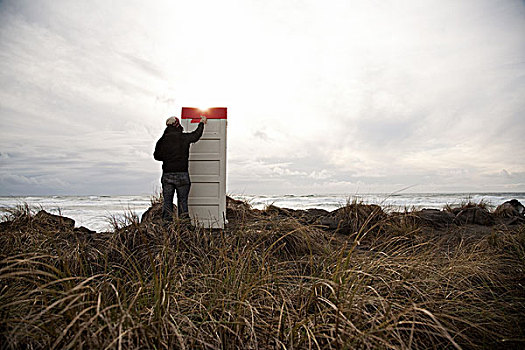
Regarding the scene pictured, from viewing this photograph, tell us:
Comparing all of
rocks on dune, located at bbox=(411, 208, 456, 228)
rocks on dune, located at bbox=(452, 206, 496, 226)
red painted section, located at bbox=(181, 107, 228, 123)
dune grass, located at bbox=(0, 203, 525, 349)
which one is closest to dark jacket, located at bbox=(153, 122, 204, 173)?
red painted section, located at bbox=(181, 107, 228, 123)

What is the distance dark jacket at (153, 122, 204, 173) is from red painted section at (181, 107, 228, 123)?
1.51 feet

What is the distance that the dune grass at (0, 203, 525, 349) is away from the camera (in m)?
1.79

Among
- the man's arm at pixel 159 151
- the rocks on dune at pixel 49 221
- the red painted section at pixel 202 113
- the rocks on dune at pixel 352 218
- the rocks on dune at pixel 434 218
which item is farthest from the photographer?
the rocks on dune at pixel 434 218

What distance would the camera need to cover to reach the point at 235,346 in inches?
78.3

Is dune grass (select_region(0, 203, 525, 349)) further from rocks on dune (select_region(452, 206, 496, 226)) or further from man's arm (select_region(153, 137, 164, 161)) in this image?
rocks on dune (select_region(452, 206, 496, 226))

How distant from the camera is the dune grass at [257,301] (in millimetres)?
1789

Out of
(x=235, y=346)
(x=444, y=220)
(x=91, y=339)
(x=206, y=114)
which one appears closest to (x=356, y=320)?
(x=235, y=346)

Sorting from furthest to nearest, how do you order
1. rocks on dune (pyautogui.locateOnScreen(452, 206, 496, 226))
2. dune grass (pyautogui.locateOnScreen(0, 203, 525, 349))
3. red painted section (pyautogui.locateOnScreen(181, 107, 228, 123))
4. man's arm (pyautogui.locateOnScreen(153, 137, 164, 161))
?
1. rocks on dune (pyautogui.locateOnScreen(452, 206, 496, 226))
2. red painted section (pyautogui.locateOnScreen(181, 107, 228, 123))
3. man's arm (pyautogui.locateOnScreen(153, 137, 164, 161))
4. dune grass (pyautogui.locateOnScreen(0, 203, 525, 349))

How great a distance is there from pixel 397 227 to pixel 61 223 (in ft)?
18.8

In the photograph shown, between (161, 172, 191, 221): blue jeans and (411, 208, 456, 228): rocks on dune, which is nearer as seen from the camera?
(161, 172, 191, 221): blue jeans

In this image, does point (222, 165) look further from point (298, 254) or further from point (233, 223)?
point (298, 254)

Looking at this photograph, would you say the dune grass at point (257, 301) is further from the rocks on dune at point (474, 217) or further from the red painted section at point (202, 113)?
the rocks on dune at point (474, 217)

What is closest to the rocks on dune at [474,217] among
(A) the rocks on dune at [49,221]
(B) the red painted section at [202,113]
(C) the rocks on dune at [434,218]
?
(C) the rocks on dune at [434,218]

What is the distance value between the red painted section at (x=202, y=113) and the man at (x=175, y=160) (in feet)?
1.17
